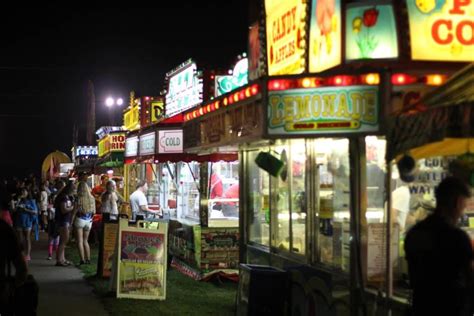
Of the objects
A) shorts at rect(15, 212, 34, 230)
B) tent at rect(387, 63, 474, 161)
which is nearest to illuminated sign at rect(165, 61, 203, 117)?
shorts at rect(15, 212, 34, 230)

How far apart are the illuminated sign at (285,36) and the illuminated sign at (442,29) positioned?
161 centimetres

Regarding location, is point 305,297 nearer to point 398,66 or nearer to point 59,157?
point 398,66

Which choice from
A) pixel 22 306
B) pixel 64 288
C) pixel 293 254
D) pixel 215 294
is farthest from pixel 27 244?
pixel 22 306

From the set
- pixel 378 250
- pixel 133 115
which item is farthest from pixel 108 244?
pixel 133 115

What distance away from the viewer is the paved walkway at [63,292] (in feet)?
37.2

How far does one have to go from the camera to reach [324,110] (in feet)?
25.2

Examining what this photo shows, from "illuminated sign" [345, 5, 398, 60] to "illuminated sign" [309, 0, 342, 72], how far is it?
124 millimetres

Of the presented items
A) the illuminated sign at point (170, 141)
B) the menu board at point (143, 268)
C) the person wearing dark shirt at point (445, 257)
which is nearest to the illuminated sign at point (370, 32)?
the person wearing dark shirt at point (445, 257)

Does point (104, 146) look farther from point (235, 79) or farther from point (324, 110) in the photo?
point (324, 110)

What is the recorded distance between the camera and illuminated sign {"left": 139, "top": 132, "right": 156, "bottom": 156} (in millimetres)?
17638

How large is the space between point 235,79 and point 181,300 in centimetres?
498

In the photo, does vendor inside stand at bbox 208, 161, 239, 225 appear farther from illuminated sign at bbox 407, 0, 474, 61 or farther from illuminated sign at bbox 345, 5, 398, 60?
illuminated sign at bbox 407, 0, 474, 61

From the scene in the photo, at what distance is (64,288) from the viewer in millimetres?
13516

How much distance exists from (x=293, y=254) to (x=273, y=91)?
2605 millimetres
